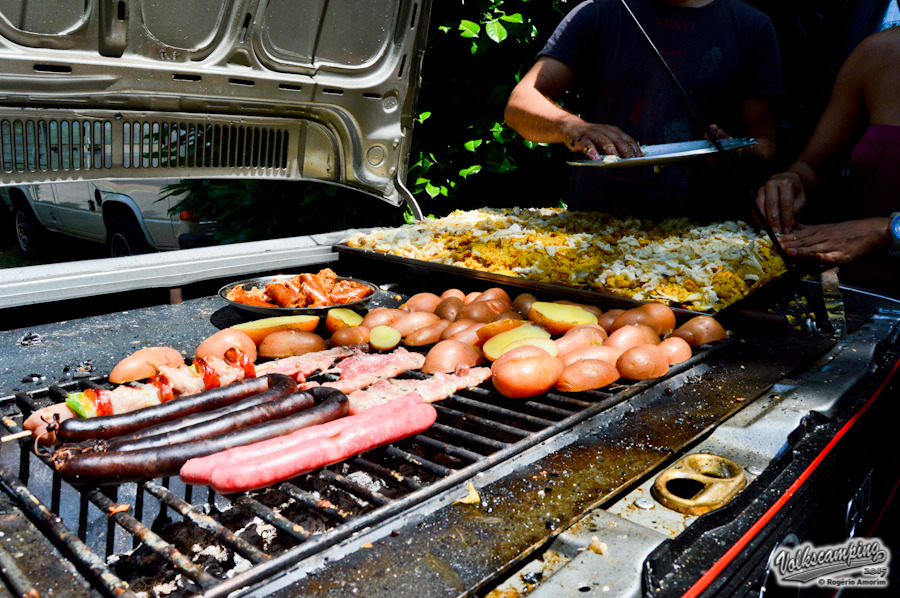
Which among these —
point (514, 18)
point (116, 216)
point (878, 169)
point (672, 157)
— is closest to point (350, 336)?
point (672, 157)

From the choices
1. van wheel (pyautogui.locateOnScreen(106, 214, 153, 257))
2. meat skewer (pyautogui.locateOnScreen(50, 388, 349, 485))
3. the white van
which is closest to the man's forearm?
meat skewer (pyautogui.locateOnScreen(50, 388, 349, 485))

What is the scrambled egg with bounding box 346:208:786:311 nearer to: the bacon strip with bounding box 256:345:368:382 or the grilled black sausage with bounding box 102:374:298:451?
the bacon strip with bounding box 256:345:368:382

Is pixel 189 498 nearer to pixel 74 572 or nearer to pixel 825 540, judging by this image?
pixel 74 572

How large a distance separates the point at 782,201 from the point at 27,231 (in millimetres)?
11601

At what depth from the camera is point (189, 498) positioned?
173 cm

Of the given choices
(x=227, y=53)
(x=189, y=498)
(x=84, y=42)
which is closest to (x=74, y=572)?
(x=189, y=498)

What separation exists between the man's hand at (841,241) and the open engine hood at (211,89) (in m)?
2.26

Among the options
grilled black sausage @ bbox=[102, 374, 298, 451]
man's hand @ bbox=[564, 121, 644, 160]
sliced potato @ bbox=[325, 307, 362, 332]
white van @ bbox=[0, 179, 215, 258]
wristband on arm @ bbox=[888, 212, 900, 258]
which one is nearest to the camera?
grilled black sausage @ bbox=[102, 374, 298, 451]

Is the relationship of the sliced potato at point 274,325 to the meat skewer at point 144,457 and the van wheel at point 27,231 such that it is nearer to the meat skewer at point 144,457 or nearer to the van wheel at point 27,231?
the meat skewer at point 144,457

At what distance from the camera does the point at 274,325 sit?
2.39 metres

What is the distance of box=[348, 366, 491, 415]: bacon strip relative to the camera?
1827 mm

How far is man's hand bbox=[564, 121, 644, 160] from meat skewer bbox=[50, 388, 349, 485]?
6.57 feet

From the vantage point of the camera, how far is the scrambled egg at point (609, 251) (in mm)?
2740

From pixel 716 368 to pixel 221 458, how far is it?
64.0 inches
